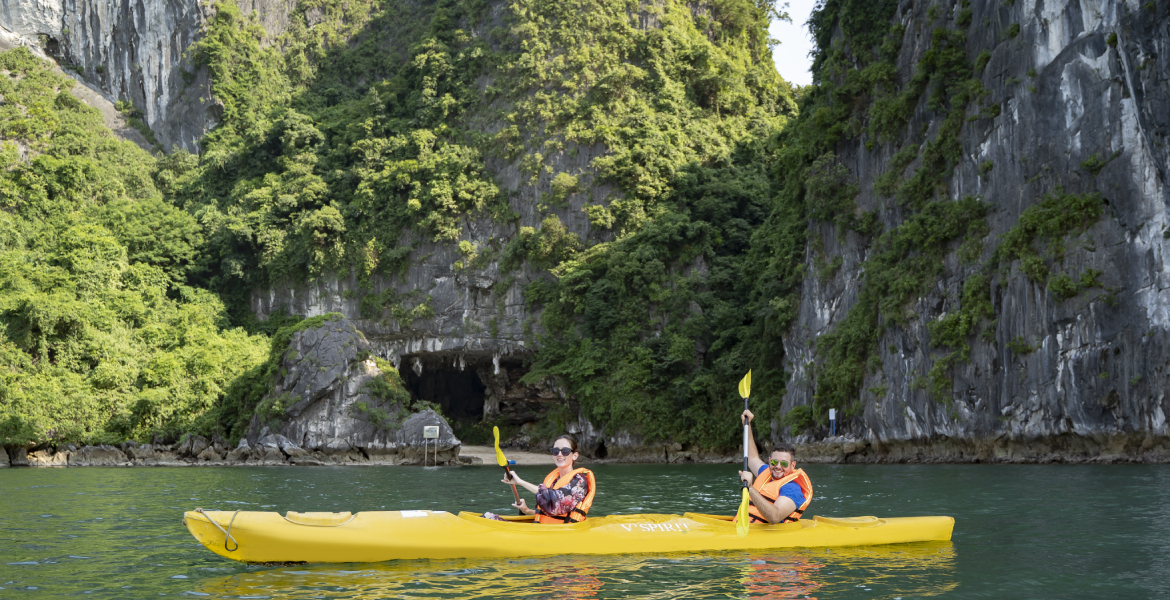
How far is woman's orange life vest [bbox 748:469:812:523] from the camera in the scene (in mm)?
9906

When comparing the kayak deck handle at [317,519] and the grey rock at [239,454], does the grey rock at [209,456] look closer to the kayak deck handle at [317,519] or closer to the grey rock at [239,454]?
the grey rock at [239,454]

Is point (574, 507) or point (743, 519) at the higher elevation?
point (574, 507)

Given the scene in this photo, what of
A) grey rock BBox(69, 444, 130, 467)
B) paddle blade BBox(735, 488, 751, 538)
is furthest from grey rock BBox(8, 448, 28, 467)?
paddle blade BBox(735, 488, 751, 538)

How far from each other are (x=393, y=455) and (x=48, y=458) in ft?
41.0

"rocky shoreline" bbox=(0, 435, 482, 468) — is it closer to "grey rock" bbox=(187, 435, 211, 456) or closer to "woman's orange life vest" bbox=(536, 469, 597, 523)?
"grey rock" bbox=(187, 435, 211, 456)

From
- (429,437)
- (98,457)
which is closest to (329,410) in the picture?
(429,437)

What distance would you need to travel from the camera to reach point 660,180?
40.4 m

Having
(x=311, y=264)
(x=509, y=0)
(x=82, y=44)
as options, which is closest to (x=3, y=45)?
(x=82, y=44)

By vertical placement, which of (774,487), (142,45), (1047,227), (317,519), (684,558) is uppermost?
(142,45)

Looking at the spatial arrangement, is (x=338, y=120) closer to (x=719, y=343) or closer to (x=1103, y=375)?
(x=719, y=343)

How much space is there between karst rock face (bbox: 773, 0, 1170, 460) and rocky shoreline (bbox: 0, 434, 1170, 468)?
12 cm

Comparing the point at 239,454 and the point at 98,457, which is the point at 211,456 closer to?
the point at 239,454

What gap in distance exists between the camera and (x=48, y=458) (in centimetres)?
3316

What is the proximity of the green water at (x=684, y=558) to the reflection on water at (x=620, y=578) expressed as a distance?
2 centimetres
